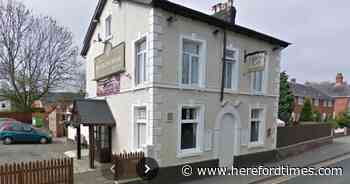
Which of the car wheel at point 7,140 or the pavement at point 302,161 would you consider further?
the car wheel at point 7,140

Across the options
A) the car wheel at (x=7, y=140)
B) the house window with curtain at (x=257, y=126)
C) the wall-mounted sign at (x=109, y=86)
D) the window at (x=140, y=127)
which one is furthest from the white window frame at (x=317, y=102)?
the car wheel at (x=7, y=140)

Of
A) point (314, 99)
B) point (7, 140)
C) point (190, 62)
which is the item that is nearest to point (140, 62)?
point (190, 62)

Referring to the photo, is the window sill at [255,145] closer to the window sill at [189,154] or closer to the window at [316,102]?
the window sill at [189,154]

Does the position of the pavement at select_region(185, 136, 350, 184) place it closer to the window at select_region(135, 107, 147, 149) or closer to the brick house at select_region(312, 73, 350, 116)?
the window at select_region(135, 107, 147, 149)

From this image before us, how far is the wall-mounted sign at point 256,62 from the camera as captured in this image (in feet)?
34.9

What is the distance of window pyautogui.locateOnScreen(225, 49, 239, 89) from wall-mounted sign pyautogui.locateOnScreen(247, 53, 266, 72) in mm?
647

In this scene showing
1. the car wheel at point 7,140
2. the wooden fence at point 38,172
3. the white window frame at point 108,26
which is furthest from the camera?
the car wheel at point 7,140

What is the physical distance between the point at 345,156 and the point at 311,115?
34.9ft

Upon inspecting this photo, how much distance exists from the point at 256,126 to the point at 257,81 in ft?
7.86

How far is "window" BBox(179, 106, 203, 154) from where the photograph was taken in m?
9.59

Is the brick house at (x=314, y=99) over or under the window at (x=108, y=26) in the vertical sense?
under

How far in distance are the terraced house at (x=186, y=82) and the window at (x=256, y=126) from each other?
5 cm

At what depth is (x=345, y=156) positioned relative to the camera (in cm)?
1352

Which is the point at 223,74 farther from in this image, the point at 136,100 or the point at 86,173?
the point at 86,173
